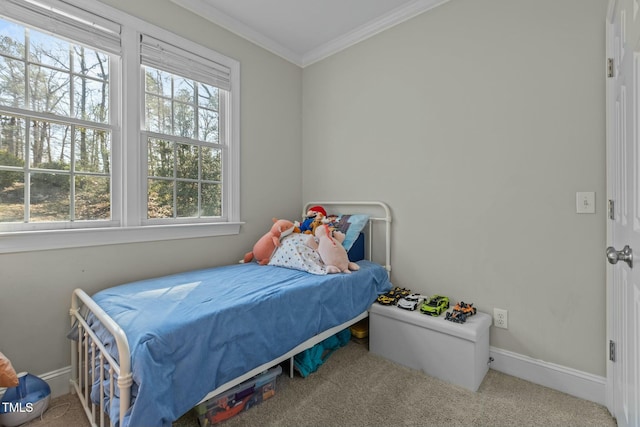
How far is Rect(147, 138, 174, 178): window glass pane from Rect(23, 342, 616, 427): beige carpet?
1.47 meters

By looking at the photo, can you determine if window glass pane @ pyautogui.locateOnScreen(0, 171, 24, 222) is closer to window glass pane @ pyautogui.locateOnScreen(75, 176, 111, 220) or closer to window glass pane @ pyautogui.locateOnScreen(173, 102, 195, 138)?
window glass pane @ pyautogui.locateOnScreen(75, 176, 111, 220)

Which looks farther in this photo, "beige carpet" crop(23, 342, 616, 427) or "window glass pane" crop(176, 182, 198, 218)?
"window glass pane" crop(176, 182, 198, 218)

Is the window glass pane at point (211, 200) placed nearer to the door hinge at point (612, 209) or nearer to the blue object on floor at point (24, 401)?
the blue object on floor at point (24, 401)

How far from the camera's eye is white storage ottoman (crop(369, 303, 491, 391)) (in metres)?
1.76

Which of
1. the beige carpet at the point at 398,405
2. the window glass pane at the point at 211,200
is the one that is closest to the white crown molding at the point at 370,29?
the window glass pane at the point at 211,200

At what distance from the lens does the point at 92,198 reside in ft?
6.26

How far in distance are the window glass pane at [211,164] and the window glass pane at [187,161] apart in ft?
0.22

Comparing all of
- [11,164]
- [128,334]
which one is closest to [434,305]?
[128,334]

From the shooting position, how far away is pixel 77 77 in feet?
6.06

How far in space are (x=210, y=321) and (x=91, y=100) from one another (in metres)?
Answer: 1.65

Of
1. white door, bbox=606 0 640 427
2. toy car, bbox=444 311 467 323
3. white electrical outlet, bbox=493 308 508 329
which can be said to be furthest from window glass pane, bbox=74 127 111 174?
white electrical outlet, bbox=493 308 508 329

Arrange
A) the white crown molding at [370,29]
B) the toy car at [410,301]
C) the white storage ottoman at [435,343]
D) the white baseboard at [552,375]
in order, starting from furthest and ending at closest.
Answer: the white crown molding at [370,29], the toy car at [410,301], the white storage ottoman at [435,343], the white baseboard at [552,375]

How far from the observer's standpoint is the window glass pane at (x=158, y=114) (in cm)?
214

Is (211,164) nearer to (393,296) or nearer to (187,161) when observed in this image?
(187,161)
